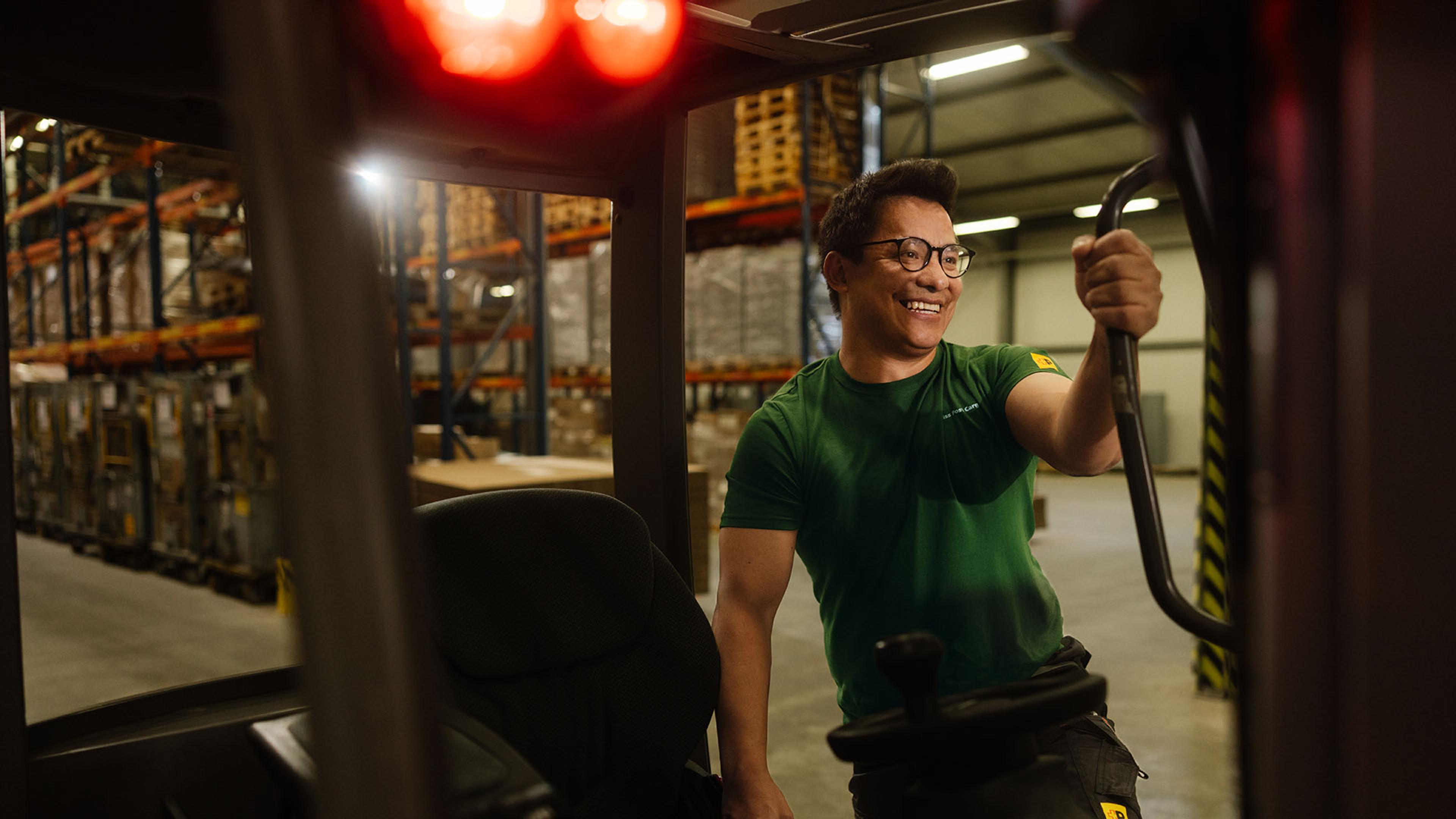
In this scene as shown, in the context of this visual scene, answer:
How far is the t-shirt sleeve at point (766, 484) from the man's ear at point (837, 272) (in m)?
0.35

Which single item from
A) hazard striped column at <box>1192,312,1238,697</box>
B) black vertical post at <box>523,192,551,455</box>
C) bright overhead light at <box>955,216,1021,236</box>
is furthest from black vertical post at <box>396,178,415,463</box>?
bright overhead light at <box>955,216,1021,236</box>

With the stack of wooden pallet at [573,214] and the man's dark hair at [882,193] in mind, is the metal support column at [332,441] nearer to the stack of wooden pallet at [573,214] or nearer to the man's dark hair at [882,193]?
the man's dark hair at [882,193]

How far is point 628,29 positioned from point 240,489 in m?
A: 6.51

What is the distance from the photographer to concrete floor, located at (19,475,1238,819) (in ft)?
12.3

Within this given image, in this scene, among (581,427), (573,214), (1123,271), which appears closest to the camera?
(1123,271)

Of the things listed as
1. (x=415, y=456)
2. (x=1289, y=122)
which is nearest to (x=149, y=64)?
(x=1289, y=122)

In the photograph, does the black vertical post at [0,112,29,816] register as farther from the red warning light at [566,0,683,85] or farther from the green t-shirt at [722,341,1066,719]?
the green t-shirt at [722,341,1066,719]

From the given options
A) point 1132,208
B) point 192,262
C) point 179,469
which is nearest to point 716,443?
point 179,469

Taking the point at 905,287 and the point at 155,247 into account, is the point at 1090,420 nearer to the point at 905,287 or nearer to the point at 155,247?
the point at 905,287

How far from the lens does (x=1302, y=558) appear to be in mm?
589

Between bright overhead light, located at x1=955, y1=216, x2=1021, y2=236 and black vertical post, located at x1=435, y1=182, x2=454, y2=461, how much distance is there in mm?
12080

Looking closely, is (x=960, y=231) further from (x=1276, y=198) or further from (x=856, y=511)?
(x=1276, y=198)

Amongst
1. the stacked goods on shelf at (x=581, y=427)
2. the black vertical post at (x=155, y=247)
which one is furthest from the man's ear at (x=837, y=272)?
the black vertical post at (x=155, y=247)

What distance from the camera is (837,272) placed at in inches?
81.4
